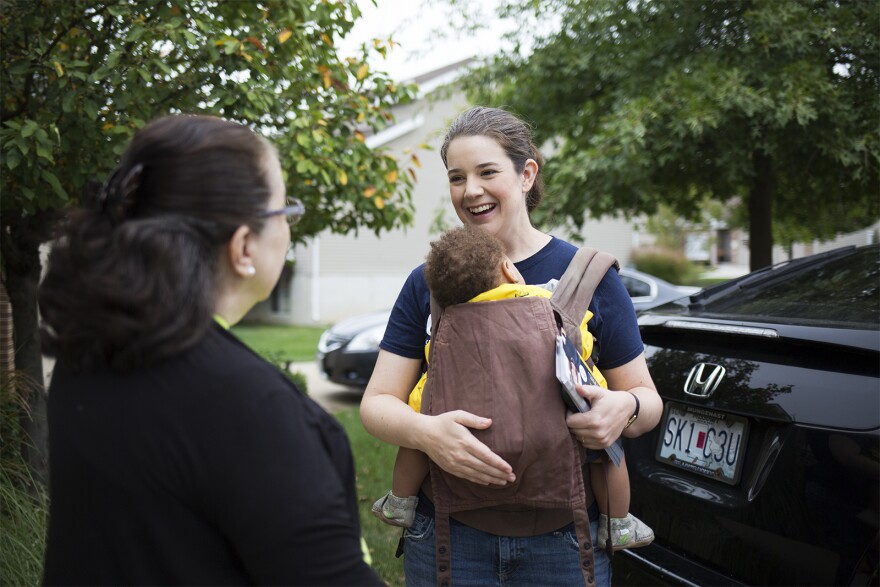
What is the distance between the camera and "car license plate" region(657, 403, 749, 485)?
2.31 metres

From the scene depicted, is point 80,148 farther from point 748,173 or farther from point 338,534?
point 748,173

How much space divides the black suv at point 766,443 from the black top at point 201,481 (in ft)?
4.95

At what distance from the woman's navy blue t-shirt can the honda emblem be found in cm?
64

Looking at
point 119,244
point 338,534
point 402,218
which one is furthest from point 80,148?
point 338,534

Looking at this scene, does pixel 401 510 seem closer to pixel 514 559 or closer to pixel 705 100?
pixel 514 559

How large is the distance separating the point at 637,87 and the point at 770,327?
143 inches

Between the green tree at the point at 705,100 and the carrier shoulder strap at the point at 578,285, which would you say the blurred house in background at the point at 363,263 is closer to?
the green tree at the point at 705,100

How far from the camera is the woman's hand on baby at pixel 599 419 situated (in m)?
1.66

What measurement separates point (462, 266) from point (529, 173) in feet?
1.84

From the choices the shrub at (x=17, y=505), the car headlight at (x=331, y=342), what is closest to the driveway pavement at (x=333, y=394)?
the car headlight at (x=331, y=342)

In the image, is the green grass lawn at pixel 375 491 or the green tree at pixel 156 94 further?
the green grass lawn at pixel 375 491

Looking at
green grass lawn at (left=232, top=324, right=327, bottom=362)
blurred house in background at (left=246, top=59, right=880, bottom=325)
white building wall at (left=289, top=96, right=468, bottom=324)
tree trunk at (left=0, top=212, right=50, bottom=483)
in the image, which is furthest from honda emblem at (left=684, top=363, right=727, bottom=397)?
white building wall at (left=289, top=96, right=468, bottom=324)

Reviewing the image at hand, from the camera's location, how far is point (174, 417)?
41.4 inches

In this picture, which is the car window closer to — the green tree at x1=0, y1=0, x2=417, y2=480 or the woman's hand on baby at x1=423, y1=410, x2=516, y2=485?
the green tree at x1=0, y1=0, x2=417, y2=480
